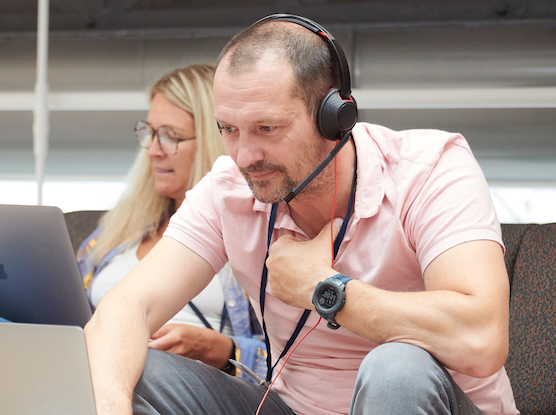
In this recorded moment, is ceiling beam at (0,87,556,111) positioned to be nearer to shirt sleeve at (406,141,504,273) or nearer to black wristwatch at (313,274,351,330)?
shirt sleeve at (406,141,504,273)

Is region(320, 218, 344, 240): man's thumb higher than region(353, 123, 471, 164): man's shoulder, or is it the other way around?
region(353, 123, 471, 164): man's shoulder

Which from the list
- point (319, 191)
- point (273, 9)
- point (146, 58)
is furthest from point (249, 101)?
point (146, 58)

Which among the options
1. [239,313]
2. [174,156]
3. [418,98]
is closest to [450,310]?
[239,313]

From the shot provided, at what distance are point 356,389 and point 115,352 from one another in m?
0.39

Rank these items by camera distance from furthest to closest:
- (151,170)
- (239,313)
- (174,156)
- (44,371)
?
(151,170)
(174,156)
(239,313)
(44,371)

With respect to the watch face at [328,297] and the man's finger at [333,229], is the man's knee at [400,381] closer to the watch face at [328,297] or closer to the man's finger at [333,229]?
the watch face at [328,297]

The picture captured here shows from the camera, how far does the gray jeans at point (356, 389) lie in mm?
780

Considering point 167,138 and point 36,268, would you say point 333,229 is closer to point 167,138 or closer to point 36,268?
point 36,268

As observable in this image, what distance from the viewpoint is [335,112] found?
1.04 m

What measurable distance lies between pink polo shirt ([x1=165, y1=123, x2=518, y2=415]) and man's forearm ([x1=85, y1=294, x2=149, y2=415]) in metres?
0.22

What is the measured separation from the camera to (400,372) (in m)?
0.79

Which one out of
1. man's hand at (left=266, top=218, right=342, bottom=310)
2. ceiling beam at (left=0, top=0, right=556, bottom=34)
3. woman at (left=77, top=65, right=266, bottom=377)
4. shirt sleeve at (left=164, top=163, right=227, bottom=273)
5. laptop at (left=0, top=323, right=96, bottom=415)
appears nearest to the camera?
laptop at (left=0, top=323, right=96, bottom=415)

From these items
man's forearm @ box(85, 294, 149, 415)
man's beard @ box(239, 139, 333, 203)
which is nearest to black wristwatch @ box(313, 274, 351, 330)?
man's beard @ box(239, 139, 333, 203)

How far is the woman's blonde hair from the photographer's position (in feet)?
6.23
